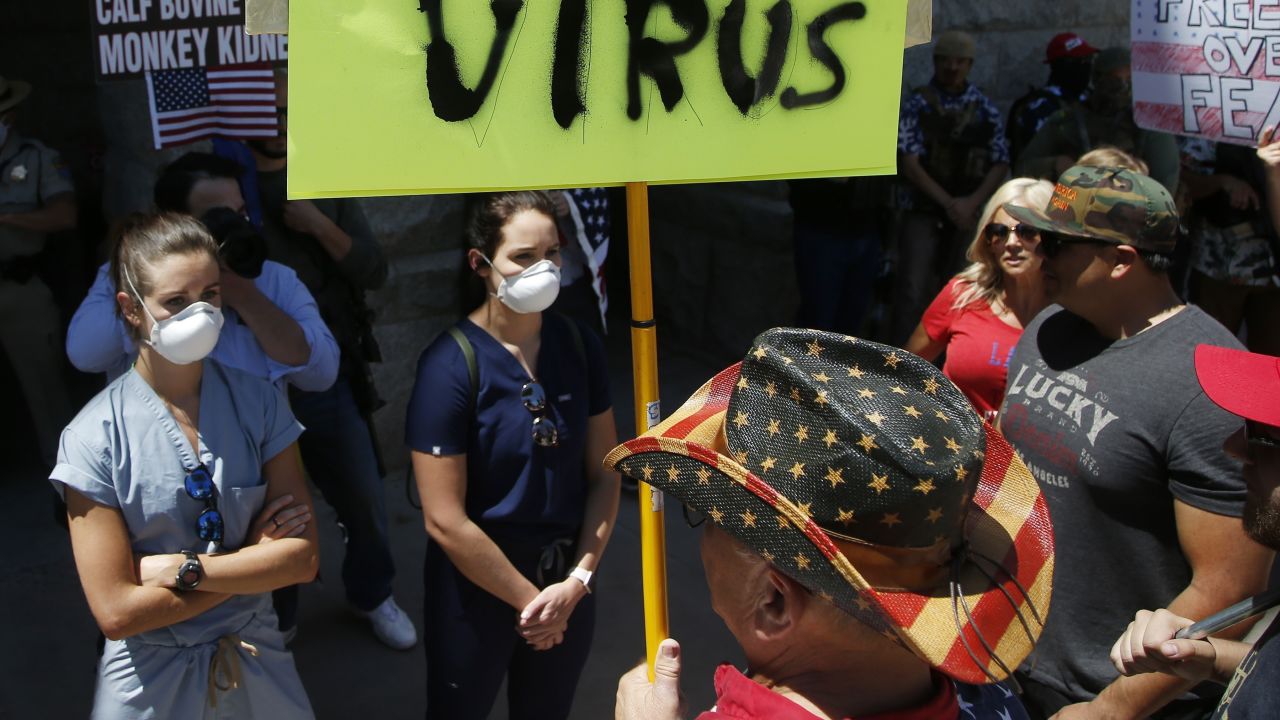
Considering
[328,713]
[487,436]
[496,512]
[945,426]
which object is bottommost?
[328,713]

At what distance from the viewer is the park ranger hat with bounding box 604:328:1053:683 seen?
54.3 inches

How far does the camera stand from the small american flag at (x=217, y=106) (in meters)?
3.65

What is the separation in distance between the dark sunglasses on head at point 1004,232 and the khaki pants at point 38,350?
3624mm

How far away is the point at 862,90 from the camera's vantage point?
2020 millimetres

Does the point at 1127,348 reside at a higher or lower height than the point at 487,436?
higher

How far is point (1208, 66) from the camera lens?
3645 millimetres

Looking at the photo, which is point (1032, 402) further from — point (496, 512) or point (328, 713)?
point (328, 713)

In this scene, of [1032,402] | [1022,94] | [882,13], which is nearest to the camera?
[882,13]

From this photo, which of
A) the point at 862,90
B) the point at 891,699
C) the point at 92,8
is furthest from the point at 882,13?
the point at 92,8

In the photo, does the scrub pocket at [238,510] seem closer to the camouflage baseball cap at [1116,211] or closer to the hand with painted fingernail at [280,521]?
the hand with painted fingernail at [280,521]

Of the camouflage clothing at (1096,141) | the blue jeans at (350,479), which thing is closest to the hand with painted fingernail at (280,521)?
→ the blue jeans at (350,479)

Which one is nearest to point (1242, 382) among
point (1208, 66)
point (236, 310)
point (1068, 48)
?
point (1208, 66)

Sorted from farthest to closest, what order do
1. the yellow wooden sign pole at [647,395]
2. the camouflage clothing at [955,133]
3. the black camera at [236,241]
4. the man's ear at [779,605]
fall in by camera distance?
the camouflage clothing at [955,133] < the black camera at [236,241] < the yellow wooden sign pole at [647,395] < the man's ear at [779,605]

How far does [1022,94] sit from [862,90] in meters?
5.23
